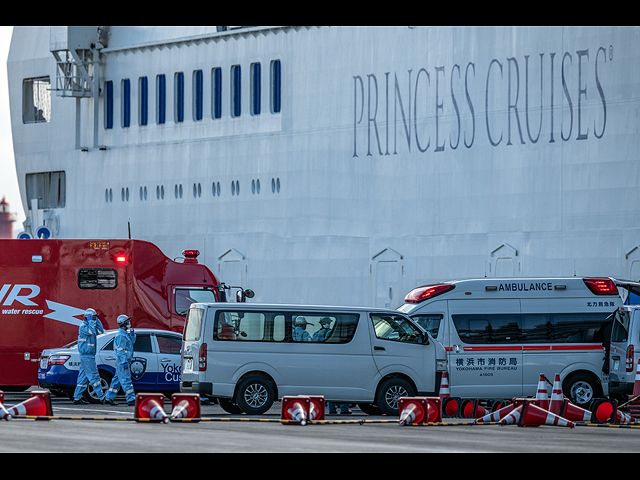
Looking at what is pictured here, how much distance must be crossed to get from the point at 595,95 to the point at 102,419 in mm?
19864

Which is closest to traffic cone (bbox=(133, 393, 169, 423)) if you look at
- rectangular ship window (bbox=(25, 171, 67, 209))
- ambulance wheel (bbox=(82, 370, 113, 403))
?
ambulance wheel (bbox=(82, 370, 113, 403))

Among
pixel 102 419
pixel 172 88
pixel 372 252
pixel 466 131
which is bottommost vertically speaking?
pixel 102 419

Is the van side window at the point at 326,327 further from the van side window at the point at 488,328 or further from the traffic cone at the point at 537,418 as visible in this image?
the traffic cone at the point at 537,418

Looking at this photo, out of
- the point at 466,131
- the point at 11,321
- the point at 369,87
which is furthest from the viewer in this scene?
the point at 369,87

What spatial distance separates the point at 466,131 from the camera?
1319 inches

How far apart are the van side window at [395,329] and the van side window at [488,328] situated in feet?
5.62

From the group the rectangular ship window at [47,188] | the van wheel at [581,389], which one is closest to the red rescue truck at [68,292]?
the van wheel at [581,389]

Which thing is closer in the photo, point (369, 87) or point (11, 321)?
point (11, 321)

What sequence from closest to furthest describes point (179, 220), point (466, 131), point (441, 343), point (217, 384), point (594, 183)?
point (217, 384), point (441, 343), point (594, 183), point (466, 131), point (179, 220)

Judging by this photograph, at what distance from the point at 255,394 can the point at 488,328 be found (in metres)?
4.37

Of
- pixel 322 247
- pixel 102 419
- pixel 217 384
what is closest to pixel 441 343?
pixel 217 384

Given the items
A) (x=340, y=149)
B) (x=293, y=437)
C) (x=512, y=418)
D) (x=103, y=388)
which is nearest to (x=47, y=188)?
(x=340, y=149)

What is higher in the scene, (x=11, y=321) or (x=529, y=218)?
(x=529, y=218)
